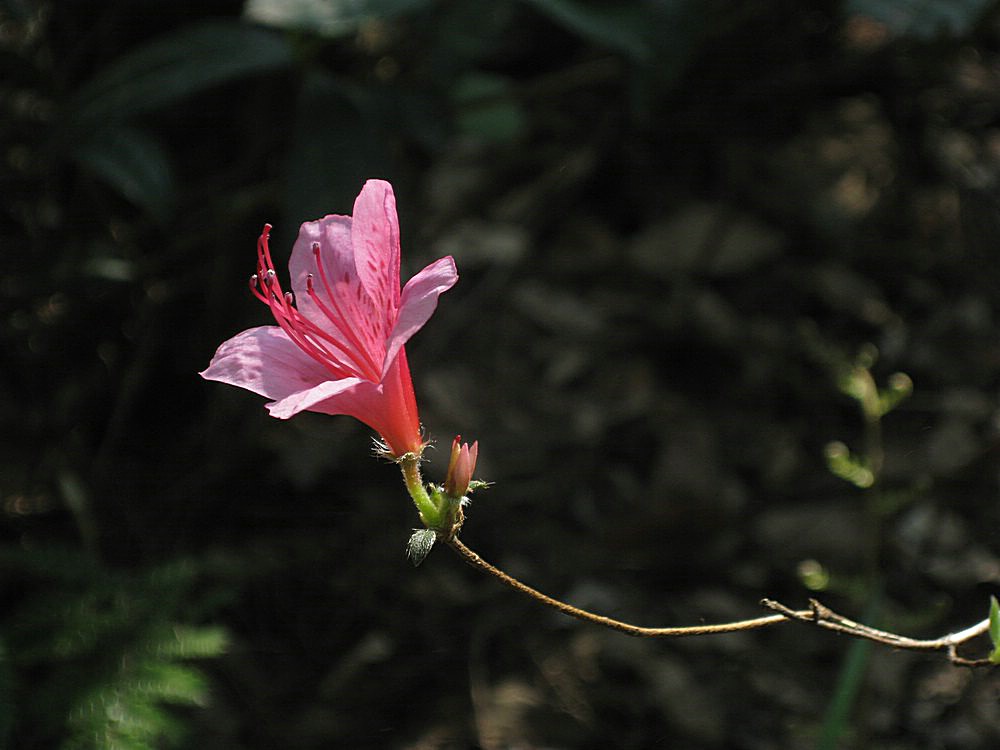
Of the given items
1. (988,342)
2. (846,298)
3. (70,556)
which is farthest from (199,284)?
(988,342)

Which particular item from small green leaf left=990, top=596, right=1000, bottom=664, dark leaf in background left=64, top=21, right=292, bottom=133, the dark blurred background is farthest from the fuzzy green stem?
dark leaf in background left=64, top=21, right=292, bottom=133

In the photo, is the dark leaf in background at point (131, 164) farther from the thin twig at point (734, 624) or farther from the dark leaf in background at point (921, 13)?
the dark leaf in background at point (921, 13)

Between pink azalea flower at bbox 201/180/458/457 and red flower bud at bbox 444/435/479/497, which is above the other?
pink azalea flower at bbox 201/180/458/457

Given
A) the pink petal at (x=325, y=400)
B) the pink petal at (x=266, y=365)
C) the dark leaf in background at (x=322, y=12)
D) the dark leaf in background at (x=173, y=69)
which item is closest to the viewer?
the pink petal at (x=325, y=400)

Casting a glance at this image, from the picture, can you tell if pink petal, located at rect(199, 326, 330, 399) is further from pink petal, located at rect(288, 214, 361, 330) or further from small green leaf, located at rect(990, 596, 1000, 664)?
small green leaf, located at rect(990, 596, 1000, 664)

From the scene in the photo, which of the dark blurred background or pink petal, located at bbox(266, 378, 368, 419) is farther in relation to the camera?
the dark blurred background

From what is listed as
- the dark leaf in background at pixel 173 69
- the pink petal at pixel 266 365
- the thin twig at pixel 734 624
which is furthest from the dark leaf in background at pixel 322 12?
the thin twig at pixel 734 624

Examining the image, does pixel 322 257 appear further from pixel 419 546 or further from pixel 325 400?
pixel 419 546
